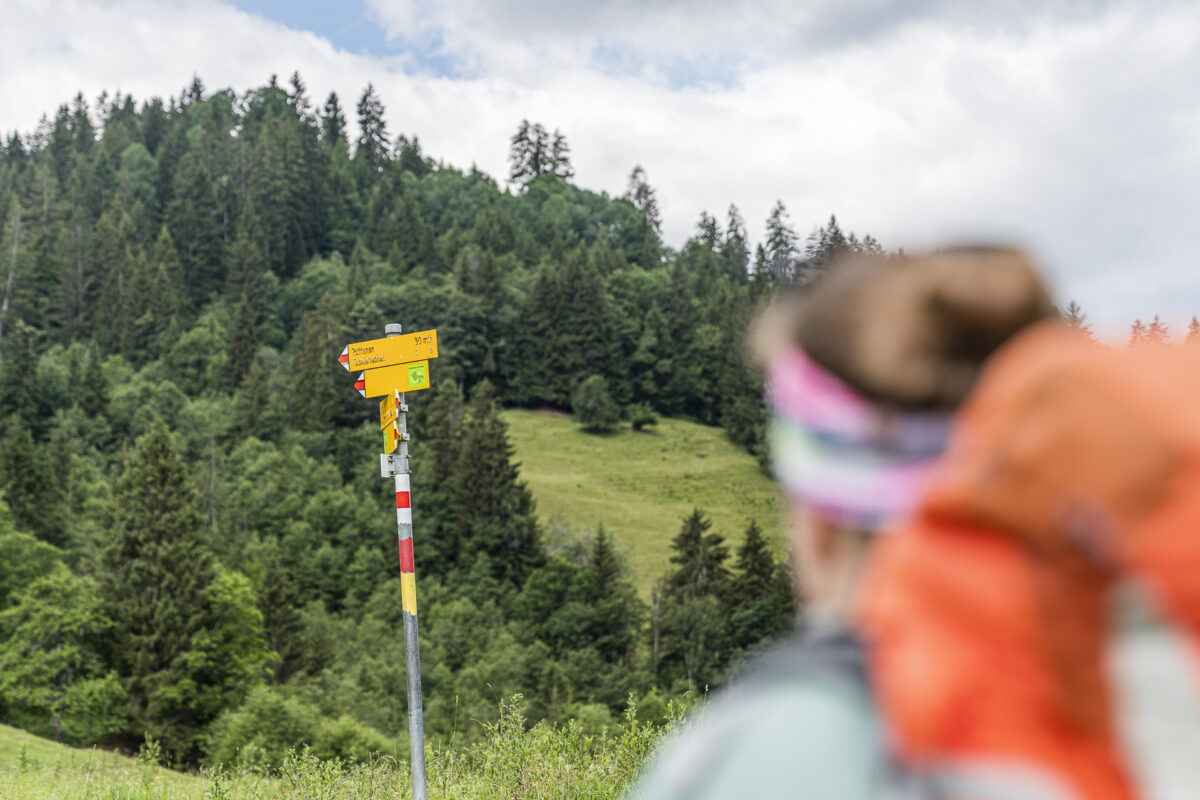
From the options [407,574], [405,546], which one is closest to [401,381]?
[405,546]

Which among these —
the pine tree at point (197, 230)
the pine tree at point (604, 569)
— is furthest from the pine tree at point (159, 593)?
the pine tree at point (197, 230)

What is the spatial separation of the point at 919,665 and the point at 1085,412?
0.24 m

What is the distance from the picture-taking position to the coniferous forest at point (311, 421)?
4272cm

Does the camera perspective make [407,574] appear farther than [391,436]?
No

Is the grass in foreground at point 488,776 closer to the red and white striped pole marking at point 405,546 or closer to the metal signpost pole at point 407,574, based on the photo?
the metal signpost pole at point 407,574

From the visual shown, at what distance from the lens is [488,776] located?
683 cm

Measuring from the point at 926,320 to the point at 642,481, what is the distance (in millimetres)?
77101

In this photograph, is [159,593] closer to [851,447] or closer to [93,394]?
[93,394]

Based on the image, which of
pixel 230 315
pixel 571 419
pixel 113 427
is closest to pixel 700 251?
pixel 571 419

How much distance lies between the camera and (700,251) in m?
131

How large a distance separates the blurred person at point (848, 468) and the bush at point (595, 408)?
292 feet

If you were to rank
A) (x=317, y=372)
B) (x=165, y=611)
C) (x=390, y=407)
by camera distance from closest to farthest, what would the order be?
(x=390, y=407)
(x=165, y=611)
(x=317, y=372)

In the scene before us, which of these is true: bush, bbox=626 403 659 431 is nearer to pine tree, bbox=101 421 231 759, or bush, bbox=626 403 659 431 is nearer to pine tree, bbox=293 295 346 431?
pine tree, bbox=293 295 346 431

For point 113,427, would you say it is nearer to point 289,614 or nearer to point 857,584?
point 289,614
